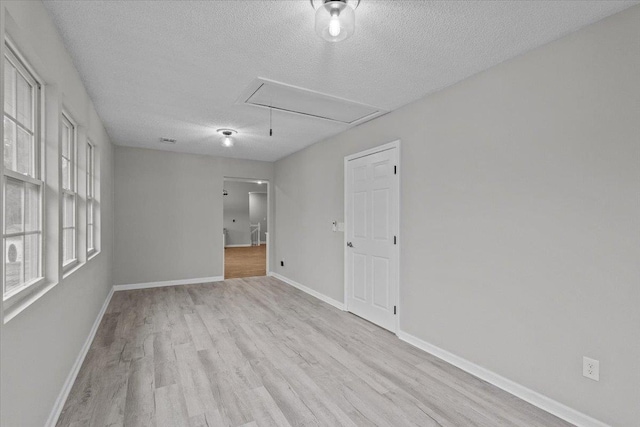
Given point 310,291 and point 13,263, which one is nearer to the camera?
point 13,263

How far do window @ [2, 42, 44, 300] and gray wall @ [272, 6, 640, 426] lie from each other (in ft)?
9.78

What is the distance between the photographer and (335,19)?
5.22 ft

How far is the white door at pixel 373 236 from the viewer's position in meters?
3.42

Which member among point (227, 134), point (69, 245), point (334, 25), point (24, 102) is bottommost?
point (69, 245)

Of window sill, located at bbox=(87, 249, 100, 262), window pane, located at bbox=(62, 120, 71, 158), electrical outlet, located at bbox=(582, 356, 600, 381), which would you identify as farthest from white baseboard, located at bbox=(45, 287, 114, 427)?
electrical outlet, located at bbox=(582, 356, 600, 381)

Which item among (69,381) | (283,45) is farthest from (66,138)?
(283,45)

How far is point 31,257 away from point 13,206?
0.39 m

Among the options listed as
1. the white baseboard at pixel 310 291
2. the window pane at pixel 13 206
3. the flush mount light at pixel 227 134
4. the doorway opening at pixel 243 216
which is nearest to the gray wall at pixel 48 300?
the window pane at pixel 13 206

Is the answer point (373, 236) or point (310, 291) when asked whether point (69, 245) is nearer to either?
point (373, 236)

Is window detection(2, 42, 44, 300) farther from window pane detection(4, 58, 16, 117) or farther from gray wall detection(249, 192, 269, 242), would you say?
gray wall detection(249, 192, 269, 242)

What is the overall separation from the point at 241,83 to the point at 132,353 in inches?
106

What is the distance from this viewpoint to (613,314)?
5.90 ft

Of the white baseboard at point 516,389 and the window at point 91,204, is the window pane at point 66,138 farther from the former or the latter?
the white baseboard at point 516,389

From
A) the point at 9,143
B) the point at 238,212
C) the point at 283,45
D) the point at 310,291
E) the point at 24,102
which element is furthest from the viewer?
the point at 238,212
